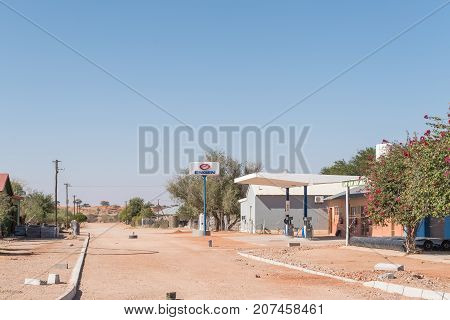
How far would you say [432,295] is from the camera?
1332 cm

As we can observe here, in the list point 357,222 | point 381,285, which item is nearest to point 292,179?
point 357,222

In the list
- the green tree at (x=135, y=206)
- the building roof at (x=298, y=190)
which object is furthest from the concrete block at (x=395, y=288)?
the green tree at (x=135, y=206)

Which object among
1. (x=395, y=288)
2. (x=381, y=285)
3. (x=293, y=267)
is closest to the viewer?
(x=395, y=288)

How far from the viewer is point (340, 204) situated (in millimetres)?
51062

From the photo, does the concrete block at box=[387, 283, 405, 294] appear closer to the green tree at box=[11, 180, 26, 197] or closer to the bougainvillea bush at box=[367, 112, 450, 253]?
the bougainvillea bush at box=[367, 112, 450, 253]

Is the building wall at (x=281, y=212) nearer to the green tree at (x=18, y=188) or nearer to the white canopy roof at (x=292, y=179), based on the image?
the white canopy roof at (x=292, y=179)

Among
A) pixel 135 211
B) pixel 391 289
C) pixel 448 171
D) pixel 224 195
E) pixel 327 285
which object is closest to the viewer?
pixel 391 289

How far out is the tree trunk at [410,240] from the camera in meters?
28.5

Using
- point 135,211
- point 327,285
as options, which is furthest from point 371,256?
point 135,211

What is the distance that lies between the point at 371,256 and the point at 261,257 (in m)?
4.60

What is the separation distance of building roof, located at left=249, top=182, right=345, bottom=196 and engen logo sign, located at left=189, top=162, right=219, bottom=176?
4.41m

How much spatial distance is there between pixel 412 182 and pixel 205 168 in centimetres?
3688

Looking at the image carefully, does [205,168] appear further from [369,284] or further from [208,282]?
[369,284]
